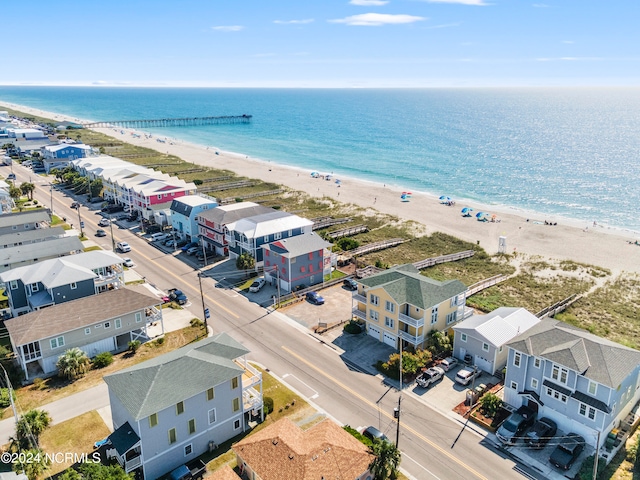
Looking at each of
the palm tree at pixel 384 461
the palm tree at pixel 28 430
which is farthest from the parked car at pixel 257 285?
the palm tree at pixel 384 461

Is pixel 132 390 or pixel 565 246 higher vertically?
pixel 132 390

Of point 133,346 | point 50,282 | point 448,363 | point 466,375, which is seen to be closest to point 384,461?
point 466,375

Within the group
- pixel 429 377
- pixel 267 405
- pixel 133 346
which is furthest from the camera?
pixel 133 346

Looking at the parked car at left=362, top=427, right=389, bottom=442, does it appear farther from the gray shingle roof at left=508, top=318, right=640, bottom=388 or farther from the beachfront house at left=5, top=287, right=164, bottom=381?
the beachfront house at left=5, top=287, right=164, bottom=381

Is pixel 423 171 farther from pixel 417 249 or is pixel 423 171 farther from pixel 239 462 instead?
pixel 239 462

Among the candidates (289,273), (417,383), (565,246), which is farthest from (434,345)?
(565,246)

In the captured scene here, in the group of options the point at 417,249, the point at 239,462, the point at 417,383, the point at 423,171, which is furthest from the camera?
the point at 423,171

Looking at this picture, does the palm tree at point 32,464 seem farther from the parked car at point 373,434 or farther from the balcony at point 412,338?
the balcony at point 412,338

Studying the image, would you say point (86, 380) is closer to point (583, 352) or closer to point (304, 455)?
point (304, 455)
